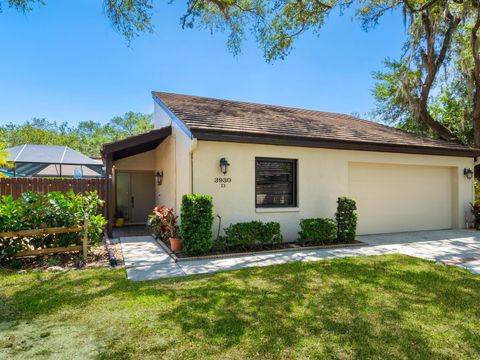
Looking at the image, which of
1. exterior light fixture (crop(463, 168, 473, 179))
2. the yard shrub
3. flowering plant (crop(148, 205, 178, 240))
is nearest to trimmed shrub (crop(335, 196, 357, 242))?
flowering plant (crop(148, 205, 178, 240))

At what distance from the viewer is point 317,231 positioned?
8.17 meters

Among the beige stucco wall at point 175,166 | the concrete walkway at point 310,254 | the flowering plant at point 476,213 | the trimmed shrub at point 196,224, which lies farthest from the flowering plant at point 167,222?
the flowering plant at point 476,213

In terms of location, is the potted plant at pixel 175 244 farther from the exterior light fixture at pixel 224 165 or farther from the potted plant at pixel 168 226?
the exterior light fixture at pixel 224 165

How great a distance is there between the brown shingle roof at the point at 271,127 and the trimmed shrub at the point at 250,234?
2.33m

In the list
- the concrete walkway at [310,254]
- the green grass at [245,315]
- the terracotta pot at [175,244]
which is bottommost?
the concrete walkway at [310,254]

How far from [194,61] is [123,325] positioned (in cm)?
1451

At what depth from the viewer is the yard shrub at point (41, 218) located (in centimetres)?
598

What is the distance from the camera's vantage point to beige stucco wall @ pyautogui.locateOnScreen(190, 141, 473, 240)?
25.9 feet

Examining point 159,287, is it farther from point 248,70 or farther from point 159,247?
point 248,70

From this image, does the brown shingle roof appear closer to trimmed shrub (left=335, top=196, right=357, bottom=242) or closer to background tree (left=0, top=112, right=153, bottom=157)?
trimmed shrub (left=335, top=196, right=357, bottom=242)

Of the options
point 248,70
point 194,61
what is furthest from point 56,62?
point 248,70

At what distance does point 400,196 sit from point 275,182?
5.20 meters

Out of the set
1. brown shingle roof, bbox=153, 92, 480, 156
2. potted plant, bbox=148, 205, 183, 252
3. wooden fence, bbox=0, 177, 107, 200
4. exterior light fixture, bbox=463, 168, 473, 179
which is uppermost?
brown shingle roof, bbox=153, 92, 480, 156

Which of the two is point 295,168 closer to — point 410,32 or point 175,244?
point 175,244
